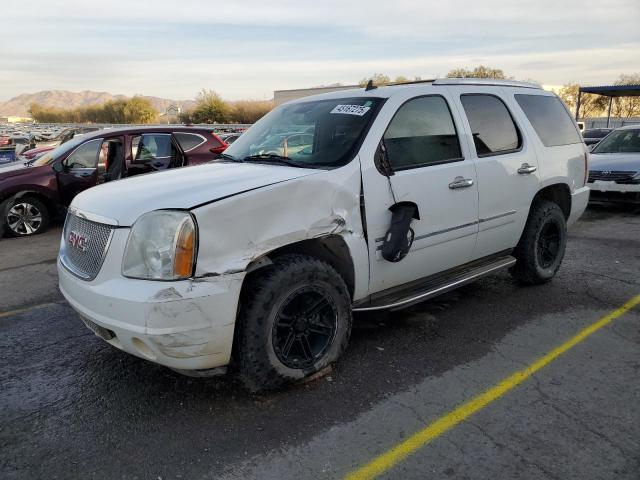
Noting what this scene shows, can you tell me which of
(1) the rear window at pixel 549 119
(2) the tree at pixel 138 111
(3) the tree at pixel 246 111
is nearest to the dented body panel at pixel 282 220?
(1) the rear window at pixel 549 119

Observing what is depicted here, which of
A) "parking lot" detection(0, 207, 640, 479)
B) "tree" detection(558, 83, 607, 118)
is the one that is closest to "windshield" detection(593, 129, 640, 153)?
"parking lot" detection(0, 207, 640, 479)

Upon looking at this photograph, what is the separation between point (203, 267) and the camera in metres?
2.79

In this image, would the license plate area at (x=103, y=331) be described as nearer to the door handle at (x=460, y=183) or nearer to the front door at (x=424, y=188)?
the front door at (x=424, y=188)

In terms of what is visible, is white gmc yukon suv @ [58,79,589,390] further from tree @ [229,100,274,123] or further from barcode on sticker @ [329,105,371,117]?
tree @ [229,100,274,123]

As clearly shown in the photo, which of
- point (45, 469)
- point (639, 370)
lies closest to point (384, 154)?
point (639, 370)

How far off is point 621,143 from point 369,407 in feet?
32.4

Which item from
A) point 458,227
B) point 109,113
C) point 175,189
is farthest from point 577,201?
point 109,113

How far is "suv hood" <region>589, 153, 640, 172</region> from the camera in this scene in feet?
30.7

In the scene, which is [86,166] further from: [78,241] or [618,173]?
[618,173]

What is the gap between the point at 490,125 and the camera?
14.7ft

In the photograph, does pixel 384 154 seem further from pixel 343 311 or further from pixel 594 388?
pixel 594 388

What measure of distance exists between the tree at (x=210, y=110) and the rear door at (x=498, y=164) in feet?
203

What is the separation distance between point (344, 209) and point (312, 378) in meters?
1.11

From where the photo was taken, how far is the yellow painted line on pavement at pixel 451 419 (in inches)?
101
